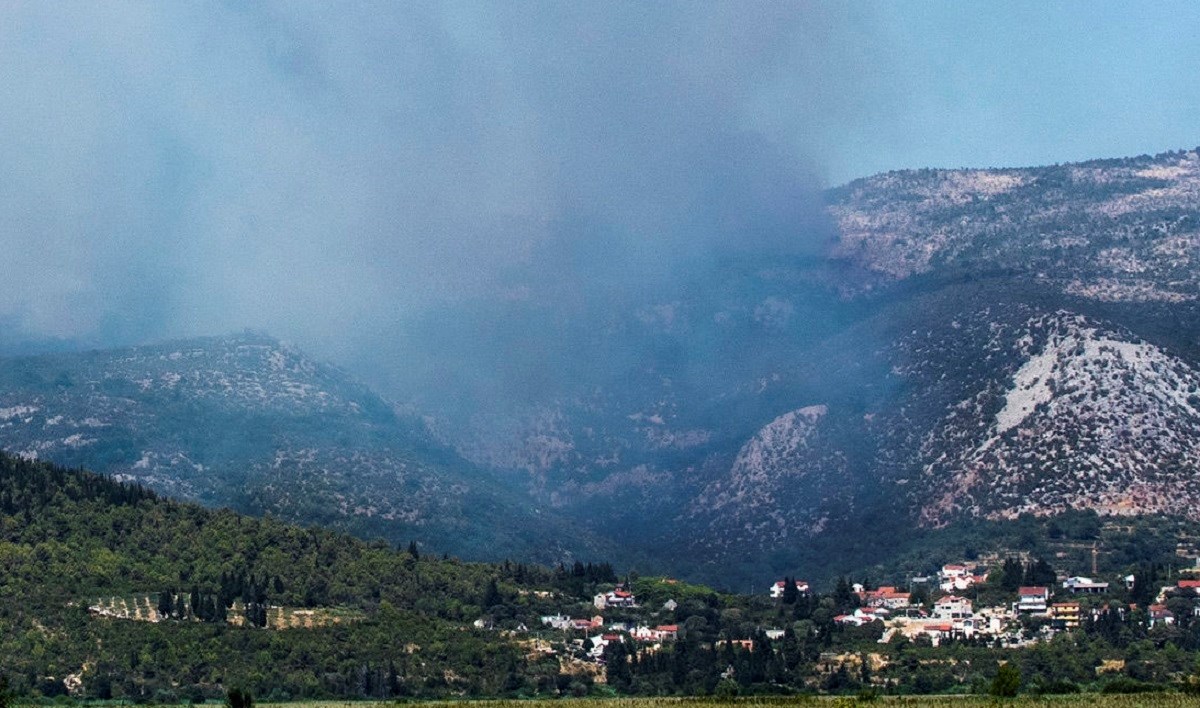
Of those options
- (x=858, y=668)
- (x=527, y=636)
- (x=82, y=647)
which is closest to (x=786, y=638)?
(x=858, y=668)

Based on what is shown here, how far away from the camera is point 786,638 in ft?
560

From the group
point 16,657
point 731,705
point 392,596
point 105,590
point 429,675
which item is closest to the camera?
point 731,705

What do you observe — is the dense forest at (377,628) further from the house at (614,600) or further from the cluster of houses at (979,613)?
the cluster of houses at (979,613)

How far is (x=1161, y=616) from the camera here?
17112cm

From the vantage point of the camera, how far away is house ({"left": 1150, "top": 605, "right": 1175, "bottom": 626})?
169125 millimetres

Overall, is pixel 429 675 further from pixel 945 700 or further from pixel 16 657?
pixel 945 700

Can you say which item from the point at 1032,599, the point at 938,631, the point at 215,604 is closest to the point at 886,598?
the point at 1032,599

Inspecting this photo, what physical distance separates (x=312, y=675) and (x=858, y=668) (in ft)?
144

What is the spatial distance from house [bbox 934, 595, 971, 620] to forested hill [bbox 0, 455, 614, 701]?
37282 mm

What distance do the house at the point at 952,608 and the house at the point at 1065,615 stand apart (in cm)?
782

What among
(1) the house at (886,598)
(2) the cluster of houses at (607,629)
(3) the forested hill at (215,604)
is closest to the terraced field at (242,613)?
(3) the forested hill at (215,604)

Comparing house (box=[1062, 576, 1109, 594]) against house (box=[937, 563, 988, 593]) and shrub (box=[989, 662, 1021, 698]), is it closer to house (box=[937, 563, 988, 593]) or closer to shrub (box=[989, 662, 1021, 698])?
house (box=[937, 563, 988, 593])

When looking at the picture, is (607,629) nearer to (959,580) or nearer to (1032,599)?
(959,580)

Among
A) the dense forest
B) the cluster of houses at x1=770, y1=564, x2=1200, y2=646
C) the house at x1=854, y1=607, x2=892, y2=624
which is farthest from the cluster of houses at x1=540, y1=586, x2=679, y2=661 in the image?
the house at x1=854, y1=607, x2=892, y2=624
